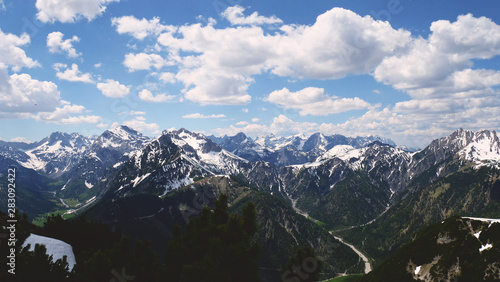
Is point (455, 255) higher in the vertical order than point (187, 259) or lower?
lower

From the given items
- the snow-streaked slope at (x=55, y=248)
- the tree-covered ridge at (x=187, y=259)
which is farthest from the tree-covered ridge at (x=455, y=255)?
the snow-streaked slope at (x=55, y=248)

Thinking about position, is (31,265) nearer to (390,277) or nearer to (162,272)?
(162,272)

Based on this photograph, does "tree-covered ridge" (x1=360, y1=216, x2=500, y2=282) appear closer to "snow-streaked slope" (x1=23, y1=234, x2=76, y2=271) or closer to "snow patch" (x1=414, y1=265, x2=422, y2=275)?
"snow patch" (x1=414, y1=265, x2=422, y2=275)

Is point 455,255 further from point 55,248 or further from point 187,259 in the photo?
point 55,248

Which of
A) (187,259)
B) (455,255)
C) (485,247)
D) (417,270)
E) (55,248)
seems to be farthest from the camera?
(417,270)

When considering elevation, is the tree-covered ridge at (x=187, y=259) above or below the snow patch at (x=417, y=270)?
above

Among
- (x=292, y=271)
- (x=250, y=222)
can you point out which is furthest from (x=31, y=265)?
(x=292, y=271)

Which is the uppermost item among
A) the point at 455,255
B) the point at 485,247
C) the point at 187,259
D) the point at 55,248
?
the point at 187,259

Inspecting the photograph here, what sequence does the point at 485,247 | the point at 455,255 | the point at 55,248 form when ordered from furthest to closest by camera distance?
1. the point at 455,255
2. the point at 485,247
3. the point at 55,248

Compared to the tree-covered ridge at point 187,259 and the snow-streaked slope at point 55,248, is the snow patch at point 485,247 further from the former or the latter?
the snow-streaked slope at point 55,248

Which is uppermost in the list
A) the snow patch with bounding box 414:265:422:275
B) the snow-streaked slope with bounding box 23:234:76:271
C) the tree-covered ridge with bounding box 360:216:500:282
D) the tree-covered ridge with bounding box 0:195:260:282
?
the tree-covered ridge with bounding box 0:195:260:282

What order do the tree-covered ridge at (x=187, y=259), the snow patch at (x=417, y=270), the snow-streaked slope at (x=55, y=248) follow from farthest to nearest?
1. the snow patch at (x=417, y=270)
2. the snow-streaked slope at (x=55, y=248)
3. the tree-covered ridge at (x=187, y=259)

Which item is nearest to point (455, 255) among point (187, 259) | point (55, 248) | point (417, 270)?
point (417, 270)

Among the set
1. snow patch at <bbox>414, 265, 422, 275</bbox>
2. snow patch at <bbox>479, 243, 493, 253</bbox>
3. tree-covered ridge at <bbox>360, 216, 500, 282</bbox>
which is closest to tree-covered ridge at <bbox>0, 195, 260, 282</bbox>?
tree-covered ridge at <bbox>360, 216, 500, 282</bbox>
